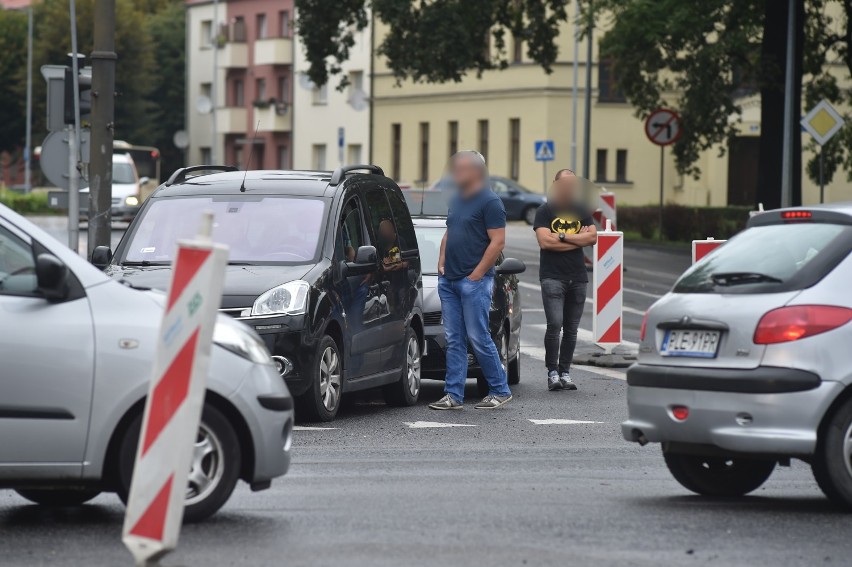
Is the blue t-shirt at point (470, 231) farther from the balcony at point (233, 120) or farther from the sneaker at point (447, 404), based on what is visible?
the balcony at point (233, 120)

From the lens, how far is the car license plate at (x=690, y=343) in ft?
→ 29.8

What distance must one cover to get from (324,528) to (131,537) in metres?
1.75

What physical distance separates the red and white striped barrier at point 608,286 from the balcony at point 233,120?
73.9 meters

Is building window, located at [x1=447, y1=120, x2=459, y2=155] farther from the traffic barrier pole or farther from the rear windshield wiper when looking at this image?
the rear windshield wiper

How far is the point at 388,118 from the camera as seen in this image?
257 ft

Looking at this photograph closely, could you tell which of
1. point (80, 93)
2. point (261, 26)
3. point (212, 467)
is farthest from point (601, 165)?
point (212, 467)

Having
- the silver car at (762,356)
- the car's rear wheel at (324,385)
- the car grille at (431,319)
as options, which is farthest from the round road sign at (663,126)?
the silver car at (762,356)

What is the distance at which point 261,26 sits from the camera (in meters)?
91.6

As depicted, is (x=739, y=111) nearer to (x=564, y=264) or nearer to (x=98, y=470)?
(x=564, y=264)

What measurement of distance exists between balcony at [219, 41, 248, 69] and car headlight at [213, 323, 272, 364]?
8454cm

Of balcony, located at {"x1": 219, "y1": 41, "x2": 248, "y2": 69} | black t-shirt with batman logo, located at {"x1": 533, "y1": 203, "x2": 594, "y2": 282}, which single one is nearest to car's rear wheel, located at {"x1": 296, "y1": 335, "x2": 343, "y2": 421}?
black t-shirt with batman logo, located at {"x1": 533, "y1": 203, "x2": 594, "y2": 282}

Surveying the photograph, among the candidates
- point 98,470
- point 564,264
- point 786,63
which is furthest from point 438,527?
point 786,63

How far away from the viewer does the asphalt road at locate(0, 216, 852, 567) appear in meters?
7.65

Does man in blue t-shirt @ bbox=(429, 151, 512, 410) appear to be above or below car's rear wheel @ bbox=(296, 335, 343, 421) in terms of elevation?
above
